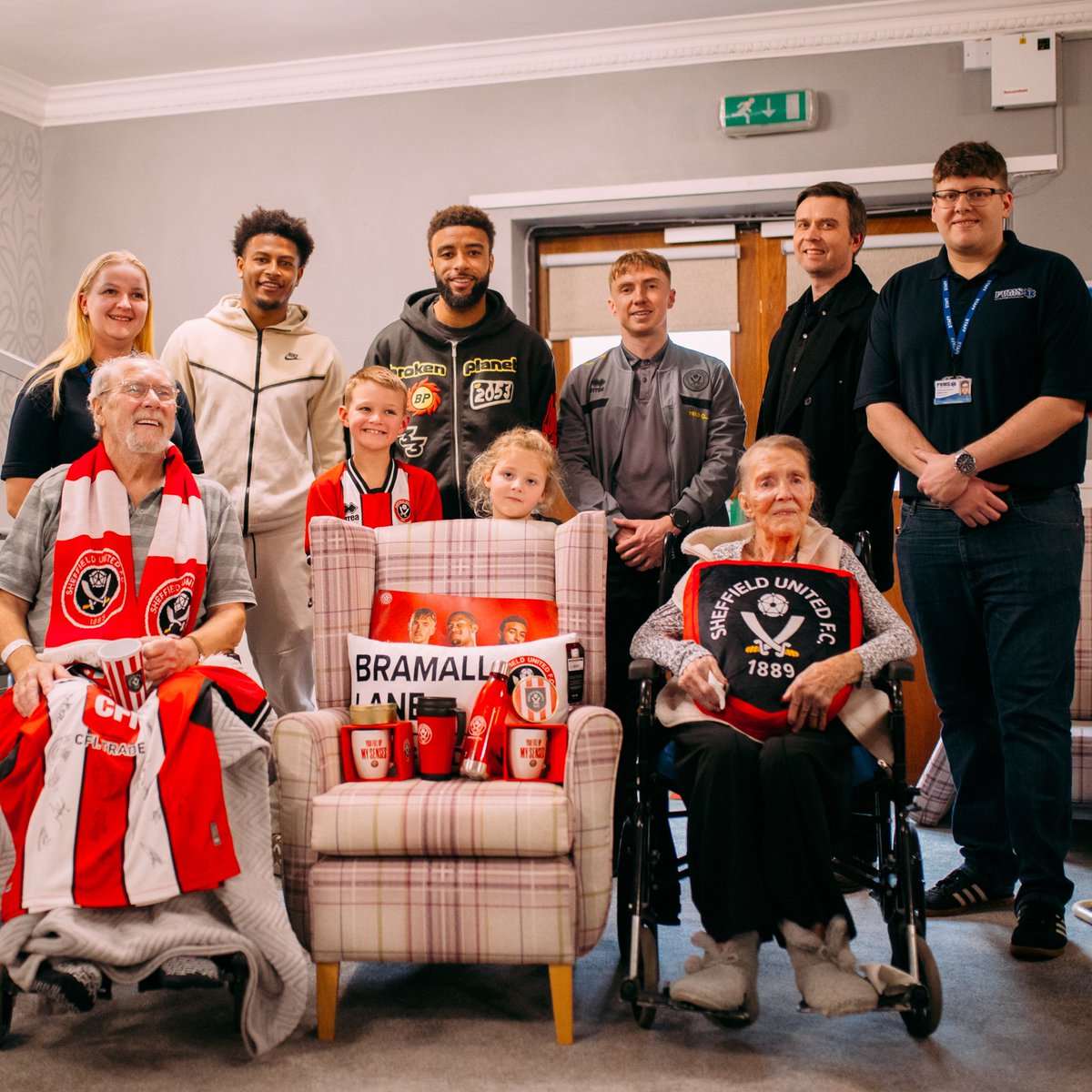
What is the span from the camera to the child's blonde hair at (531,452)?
110 inches

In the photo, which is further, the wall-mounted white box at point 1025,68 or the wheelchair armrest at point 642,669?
the wall-mounted white box at point 1025,68

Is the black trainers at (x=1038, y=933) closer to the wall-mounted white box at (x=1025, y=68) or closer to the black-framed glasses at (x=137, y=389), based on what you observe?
the black-framed glasses at (x=137, y=389)

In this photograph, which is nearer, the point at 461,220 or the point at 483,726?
the point at 483,726

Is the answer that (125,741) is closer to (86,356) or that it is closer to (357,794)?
(357,794)

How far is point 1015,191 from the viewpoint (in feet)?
14.6

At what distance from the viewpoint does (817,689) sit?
2211mm

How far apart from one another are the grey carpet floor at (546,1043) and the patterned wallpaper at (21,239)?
3.69 m

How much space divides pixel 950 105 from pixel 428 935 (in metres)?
3.77

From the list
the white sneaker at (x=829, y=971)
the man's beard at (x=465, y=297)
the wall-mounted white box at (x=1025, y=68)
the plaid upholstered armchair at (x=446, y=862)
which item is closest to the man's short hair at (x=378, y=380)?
the man's beard at (x=465, y=297)

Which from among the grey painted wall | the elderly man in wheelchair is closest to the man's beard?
the elderly man in wheelchair

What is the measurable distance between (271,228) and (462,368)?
0.70 m

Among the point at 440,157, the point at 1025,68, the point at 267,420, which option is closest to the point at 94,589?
the point at 267,420

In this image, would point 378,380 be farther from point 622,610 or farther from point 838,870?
point 838,870

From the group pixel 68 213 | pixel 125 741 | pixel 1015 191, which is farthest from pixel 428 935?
pixel 68 213
